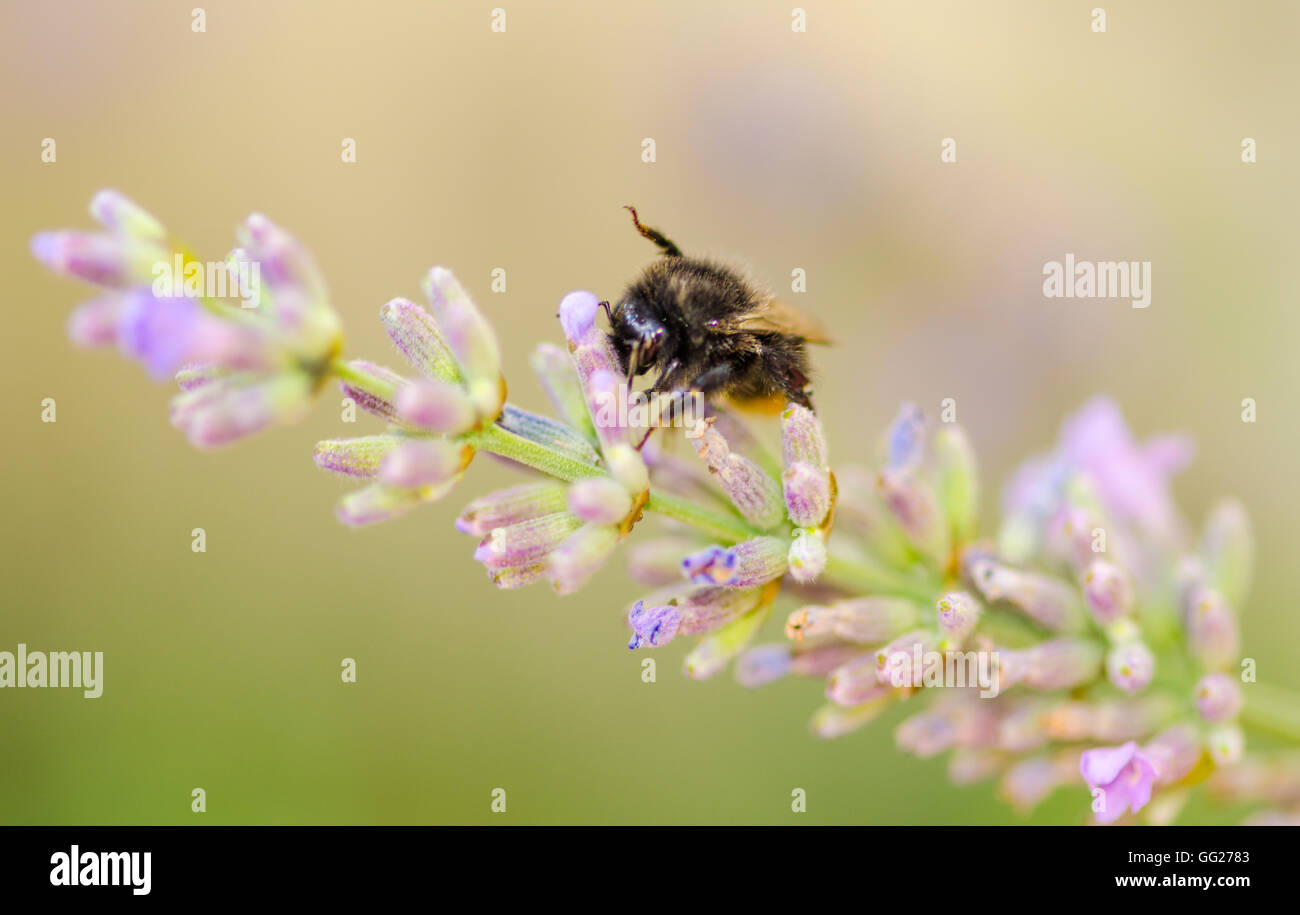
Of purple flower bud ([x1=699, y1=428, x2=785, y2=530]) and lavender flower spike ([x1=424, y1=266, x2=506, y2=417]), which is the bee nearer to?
purple flower bud ([x1=699, y1=428, x2=785, y2=530])

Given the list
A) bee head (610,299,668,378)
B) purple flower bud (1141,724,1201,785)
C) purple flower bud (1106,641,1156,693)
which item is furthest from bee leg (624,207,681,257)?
purple flower bud (1141,724,1201,785)

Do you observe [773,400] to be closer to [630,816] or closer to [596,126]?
[630,816]

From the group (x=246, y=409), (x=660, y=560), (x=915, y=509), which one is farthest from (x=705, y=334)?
(x=246, y=409)

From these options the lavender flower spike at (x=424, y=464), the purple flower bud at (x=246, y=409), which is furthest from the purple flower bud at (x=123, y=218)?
the lavender flower spike at (x=424, y=464)

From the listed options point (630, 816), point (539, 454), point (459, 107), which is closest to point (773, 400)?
point (539, 454)

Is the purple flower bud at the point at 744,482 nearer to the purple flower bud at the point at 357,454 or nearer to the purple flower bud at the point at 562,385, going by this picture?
the purple flower bud at the point at 562,385

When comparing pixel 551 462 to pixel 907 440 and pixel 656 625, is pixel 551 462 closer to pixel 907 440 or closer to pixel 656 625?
pixel 656 625
